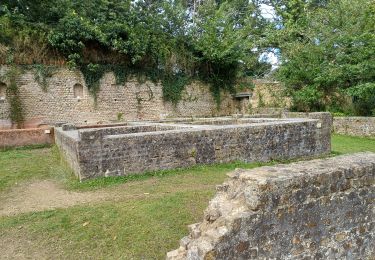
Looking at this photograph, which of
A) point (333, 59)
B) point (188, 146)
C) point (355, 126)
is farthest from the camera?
point (333, 59)

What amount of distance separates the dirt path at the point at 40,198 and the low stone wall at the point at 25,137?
20.6ft

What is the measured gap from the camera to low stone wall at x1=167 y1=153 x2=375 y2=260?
2.65 metres

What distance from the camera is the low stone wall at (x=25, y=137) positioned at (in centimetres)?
1246

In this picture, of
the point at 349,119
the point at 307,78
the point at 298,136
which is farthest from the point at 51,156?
Answer: the point at 307,78

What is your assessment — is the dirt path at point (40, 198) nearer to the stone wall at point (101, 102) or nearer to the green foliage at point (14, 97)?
the green foliage at point (14, 97)

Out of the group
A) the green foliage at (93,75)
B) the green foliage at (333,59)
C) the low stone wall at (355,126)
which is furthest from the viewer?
the green foliage at (93,75)

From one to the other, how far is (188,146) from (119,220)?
3354 mm

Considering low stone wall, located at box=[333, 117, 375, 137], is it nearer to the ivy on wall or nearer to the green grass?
the green grass

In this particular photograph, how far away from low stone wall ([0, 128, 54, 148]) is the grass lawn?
5.62 metres

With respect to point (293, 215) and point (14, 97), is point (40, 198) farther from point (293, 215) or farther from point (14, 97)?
point (14, 97)

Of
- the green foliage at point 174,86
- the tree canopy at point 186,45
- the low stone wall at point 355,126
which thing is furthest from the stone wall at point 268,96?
the low stone wall at point 355,126

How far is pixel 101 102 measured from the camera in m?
19.8

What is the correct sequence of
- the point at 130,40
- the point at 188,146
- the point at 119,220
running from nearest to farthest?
the point at 119,220, the point at 188,146, the point at 130,40

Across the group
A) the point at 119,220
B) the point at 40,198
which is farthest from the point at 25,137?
the point at 119,220
